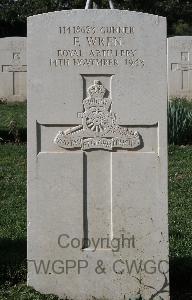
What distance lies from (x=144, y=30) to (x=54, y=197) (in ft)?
4.02

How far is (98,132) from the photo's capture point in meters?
4.14

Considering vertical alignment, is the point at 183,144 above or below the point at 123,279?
above

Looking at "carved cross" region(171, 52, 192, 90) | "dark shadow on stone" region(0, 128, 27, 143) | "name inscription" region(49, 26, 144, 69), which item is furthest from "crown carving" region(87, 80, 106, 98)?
"carved cross" region(171, 52, 192, 90)

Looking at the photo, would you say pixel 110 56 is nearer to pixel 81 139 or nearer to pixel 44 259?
pixel 81 139

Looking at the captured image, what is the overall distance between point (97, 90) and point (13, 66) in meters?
11.8

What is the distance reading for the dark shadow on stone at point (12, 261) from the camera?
14.6ft

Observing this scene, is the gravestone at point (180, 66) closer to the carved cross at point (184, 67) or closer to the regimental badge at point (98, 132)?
the carved cross at point (184, 67)

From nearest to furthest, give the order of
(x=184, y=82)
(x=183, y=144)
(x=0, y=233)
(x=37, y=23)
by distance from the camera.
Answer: (x=37, y=23) < (x=0, y=233) < (x=183, y=144) < (x=184, y=82)

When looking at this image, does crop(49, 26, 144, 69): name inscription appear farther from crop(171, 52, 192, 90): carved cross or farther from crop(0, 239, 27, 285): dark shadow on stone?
crop(171, 52, 192, 90): carved cross

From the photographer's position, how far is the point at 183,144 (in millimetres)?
9969

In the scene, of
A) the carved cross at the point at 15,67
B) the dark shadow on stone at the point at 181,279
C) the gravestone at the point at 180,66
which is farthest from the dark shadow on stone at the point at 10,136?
the dark shadow on stone at the point at 181,279

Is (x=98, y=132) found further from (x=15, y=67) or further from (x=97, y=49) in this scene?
(x=15, y=67)

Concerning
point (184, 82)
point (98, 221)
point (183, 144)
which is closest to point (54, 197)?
point (98, 221)

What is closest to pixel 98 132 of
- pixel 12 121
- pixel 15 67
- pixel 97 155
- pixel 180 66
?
pixel 97 155
